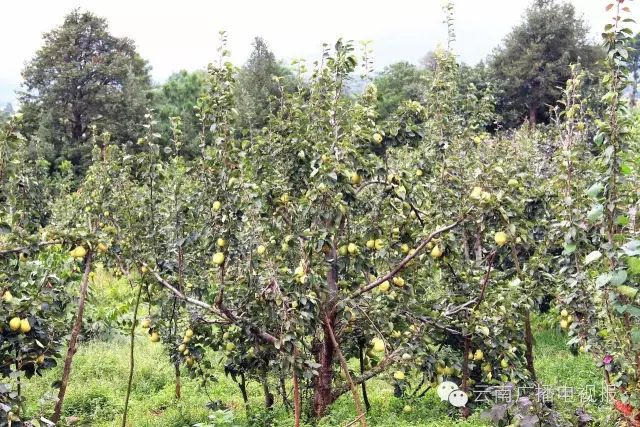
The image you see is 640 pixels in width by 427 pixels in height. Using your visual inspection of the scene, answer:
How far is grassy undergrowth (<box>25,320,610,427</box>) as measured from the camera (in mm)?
4332

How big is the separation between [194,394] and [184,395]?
91mm

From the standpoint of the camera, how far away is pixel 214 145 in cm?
389

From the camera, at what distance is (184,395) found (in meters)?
5.68

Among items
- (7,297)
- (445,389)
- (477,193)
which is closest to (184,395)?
(7,297)

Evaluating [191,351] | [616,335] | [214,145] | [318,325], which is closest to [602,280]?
[616,335]

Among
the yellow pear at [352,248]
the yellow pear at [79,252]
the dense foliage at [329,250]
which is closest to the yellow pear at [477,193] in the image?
the dense foliage at [329,250]

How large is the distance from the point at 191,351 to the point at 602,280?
2.98m

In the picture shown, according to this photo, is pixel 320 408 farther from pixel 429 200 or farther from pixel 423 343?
pixel 429 200

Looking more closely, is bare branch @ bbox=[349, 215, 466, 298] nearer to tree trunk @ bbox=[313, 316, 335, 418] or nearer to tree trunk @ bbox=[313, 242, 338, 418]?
tree trunk @ bbox=[313, 242, 338, 418]

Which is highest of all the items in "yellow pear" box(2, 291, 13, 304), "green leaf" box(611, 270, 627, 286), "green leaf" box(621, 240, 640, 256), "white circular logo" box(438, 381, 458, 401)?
"yellow pear" box(2, 291, 13, 304)

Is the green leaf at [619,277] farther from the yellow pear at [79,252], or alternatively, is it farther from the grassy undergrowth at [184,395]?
the yellow pear at [79,252]

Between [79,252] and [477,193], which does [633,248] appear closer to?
[477,193]

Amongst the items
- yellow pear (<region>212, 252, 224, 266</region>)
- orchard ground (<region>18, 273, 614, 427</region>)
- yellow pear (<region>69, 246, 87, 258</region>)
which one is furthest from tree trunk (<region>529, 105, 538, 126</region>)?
yellow pear (<region>69, 246, 87, 258</region>)

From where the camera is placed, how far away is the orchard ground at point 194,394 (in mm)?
4305
